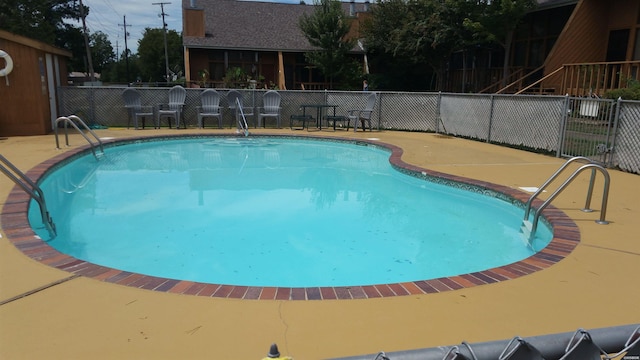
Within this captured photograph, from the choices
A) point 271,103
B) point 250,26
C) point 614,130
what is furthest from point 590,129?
point 250,26

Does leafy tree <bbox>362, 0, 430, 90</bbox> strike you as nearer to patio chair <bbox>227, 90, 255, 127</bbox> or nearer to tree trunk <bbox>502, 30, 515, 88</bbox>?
tree trunk <bbox>502, 30, 515, 88</bbox>

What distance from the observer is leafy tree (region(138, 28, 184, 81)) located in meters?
53.4

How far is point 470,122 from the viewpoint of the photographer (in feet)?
39.2

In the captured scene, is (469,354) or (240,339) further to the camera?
(240,339)

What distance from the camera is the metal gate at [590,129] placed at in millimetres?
7895

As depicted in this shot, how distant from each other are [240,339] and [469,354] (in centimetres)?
160

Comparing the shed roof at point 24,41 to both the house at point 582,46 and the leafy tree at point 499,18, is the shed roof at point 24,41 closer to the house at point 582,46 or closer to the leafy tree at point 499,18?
the leafy tree at point 499,18

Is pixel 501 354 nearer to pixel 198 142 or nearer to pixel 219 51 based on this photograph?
pixel 198 142

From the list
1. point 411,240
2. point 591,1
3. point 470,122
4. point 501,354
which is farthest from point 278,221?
point 591,1

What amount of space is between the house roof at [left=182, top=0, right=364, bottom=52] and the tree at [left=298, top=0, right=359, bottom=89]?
7.82ft

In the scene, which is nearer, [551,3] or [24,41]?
[24,41]

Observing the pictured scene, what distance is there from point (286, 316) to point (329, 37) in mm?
19118

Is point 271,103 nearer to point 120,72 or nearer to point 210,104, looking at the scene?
point 210,104

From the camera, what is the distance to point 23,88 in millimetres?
10711
